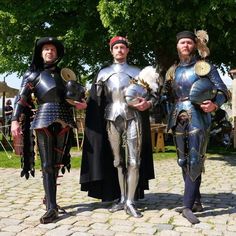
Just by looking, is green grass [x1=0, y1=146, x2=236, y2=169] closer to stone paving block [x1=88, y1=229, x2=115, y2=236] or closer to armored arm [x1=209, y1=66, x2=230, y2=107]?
stone paving block [x1=88, y1=229, x2=115, y2=236]

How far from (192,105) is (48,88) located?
1.58 metres

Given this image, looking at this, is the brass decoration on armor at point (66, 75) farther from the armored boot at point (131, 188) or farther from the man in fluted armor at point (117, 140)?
the armored boot at point (131, 188)

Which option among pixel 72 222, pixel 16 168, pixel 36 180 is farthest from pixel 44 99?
pixel 16 168

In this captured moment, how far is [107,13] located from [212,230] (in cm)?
679

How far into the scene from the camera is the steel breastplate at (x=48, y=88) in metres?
4.76

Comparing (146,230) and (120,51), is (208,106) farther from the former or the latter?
(146,230)

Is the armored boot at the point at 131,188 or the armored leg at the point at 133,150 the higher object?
the armored leg at the point at 133,150

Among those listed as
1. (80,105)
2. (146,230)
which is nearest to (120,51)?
(80,105)

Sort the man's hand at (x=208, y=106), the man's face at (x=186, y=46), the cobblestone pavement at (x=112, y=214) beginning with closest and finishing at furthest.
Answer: the cobblestone pavement at (x=112, y=214)
the man's hand at (x=208, y=106)
the man's face at (x=186, y=46)

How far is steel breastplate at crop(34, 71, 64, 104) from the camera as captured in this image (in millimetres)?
4762

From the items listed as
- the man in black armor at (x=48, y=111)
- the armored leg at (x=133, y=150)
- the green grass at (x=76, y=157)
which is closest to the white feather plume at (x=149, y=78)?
the armored leg at (x=133, y=150)

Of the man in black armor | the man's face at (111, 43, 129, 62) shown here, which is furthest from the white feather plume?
the man in black armor

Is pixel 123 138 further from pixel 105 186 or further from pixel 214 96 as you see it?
pixel 214 96

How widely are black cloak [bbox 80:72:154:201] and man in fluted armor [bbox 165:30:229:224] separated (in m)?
0.51
